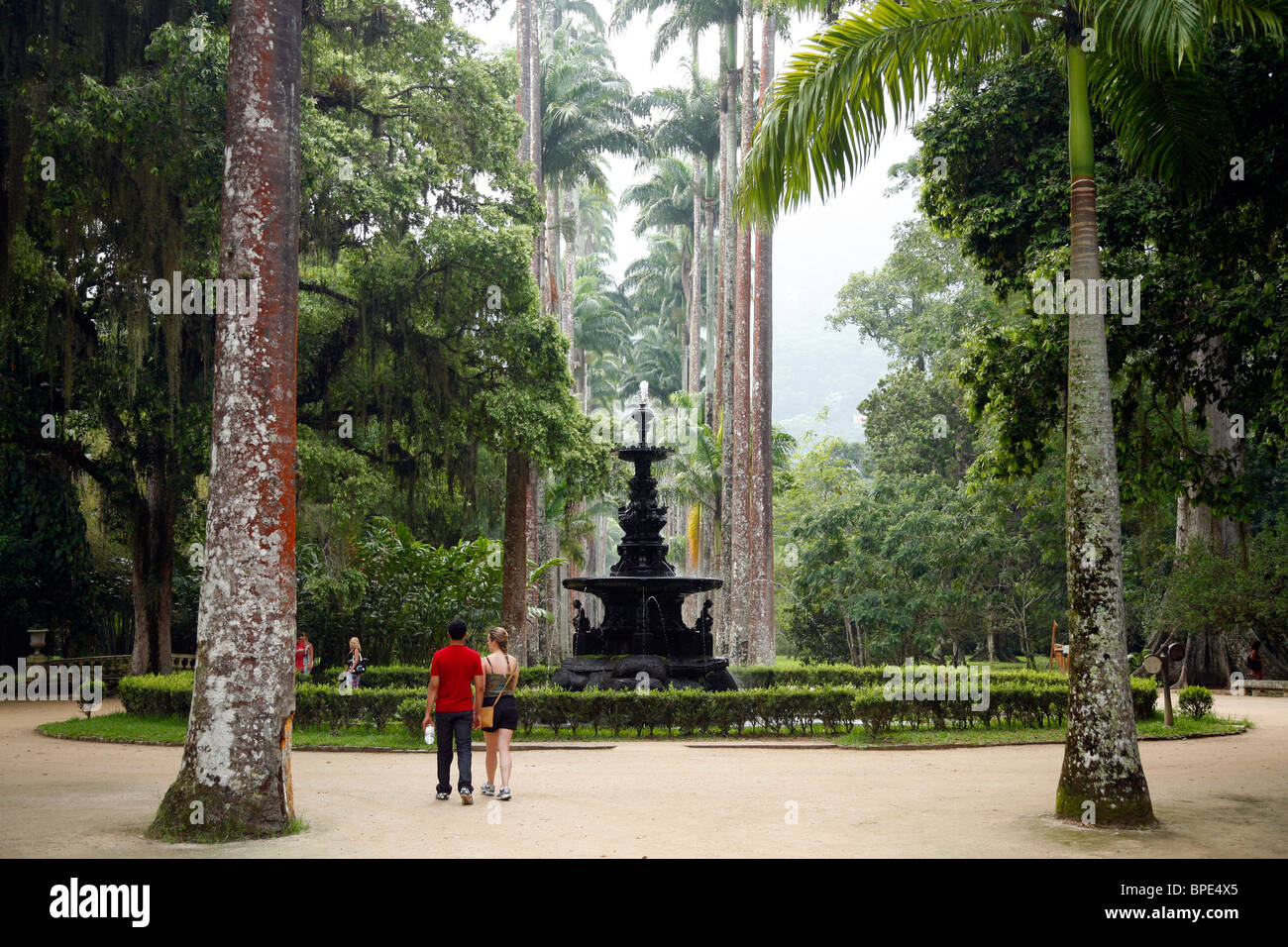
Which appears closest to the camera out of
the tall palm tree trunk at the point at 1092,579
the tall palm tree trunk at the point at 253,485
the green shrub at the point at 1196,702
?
the tall palm tree trunk at the point at 253,485

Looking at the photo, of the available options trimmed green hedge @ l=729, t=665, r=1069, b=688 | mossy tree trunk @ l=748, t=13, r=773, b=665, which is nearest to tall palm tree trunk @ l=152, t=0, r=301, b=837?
trimmed green hedge @ l=729, t=665, r=1069, b=688

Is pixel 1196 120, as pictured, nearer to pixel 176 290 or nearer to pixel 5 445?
pixel 176 290

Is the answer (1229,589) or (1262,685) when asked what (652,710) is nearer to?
(1229,589)

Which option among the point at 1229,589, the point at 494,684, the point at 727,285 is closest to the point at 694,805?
the point at 494,684

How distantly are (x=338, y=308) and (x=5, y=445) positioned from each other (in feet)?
21.0

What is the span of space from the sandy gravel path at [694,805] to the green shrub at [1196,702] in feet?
9.68

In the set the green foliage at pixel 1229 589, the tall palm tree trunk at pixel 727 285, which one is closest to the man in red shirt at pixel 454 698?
the tall palm tree trunk at pixel 727 285

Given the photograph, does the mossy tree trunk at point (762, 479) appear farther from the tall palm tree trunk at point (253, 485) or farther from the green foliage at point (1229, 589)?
the tall palm tree trunk at point (253, 485)

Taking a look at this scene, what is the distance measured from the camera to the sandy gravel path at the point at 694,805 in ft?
24.3

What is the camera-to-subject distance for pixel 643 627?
18.1 m

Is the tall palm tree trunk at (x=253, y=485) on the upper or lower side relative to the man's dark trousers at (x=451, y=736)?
upper

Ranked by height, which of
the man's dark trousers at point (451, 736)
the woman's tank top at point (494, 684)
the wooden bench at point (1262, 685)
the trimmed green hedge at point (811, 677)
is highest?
the woman's tank top at point (494, 684)

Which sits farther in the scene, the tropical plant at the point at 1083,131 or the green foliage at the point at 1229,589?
the green foliage at the point at 1229,589

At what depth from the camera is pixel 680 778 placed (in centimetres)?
1107
